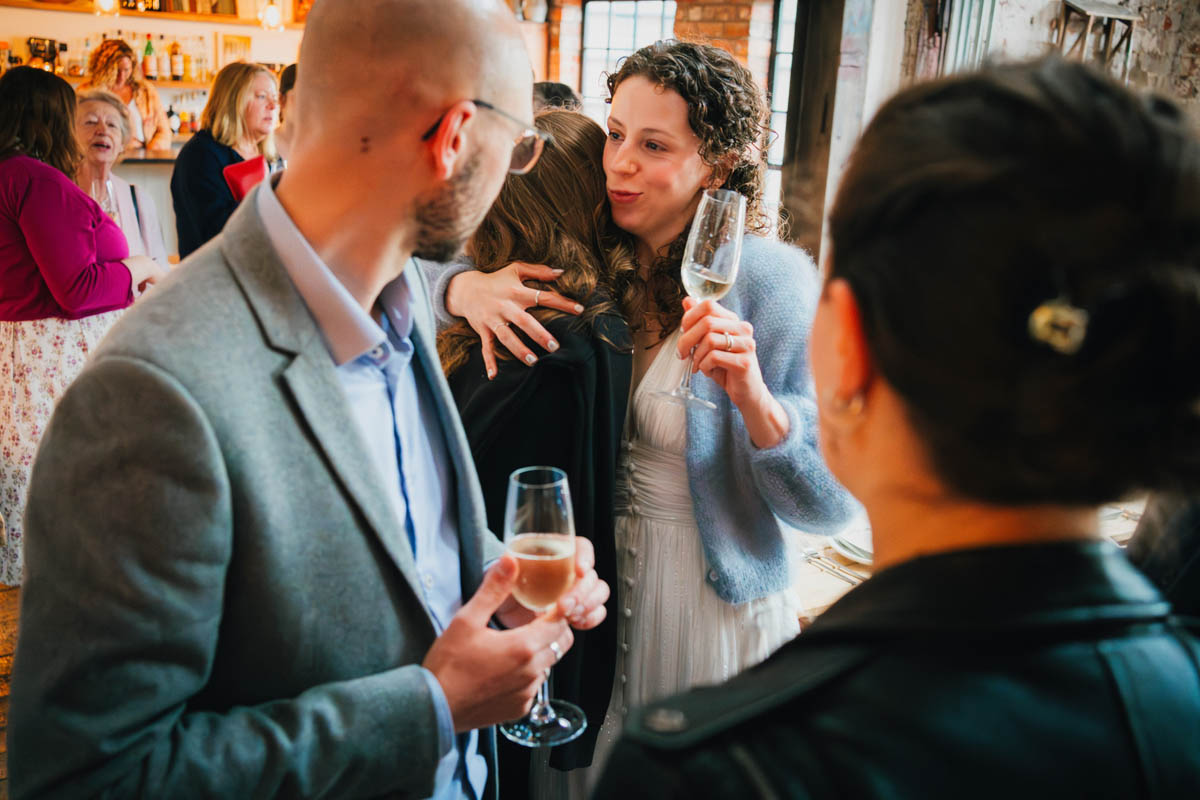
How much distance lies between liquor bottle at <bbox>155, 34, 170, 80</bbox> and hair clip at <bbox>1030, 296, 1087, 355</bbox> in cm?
764

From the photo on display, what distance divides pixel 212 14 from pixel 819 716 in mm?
7631

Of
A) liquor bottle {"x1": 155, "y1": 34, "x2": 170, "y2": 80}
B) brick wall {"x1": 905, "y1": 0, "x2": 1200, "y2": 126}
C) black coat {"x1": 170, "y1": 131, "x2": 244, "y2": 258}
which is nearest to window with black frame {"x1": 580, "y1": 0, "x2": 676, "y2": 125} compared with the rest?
liquor bottle {"x1": 155, "y1": 34, "x2": 170, "y2": 80}

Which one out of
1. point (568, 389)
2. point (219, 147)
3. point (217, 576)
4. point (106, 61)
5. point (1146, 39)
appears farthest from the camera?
point (106, 61)

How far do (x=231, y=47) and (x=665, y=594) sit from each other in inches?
270

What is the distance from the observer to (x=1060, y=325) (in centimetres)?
51

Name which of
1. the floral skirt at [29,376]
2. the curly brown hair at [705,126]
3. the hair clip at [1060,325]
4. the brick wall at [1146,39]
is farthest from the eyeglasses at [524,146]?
the floral skirt at [29,376]

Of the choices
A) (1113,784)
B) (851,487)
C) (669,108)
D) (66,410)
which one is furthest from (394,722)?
(669,108)

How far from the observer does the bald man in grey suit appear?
32.4 inches

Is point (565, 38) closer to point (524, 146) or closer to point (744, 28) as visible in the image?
point (744, 28)

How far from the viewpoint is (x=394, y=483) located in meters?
1.16

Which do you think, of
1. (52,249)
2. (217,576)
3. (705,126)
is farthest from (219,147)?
(217,576)

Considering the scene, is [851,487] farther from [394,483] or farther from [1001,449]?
[394,483]

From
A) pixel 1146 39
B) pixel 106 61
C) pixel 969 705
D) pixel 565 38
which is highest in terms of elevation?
pixel 565 38

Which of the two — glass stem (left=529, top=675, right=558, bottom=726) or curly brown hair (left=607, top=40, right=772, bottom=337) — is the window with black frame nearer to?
curly brown hair (left=607, top=40, right=772, bottom=337)
